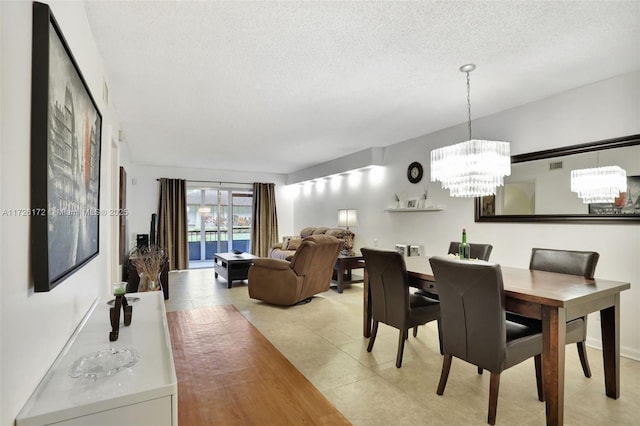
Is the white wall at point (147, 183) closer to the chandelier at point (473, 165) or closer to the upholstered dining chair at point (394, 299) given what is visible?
the upholstered dining chair at point (394, 299)

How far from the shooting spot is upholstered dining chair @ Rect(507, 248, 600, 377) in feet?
7.43

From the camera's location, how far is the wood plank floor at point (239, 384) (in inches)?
79.3

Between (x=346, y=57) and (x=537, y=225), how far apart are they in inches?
106

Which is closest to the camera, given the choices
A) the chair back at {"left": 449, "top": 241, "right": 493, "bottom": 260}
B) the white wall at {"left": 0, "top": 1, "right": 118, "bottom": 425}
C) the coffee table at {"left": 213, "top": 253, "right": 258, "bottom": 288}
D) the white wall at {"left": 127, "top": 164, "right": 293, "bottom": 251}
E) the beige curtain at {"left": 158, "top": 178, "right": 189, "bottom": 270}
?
the white wall at {"left": 0, "top": 1, "right": 118, "bottom": 425}

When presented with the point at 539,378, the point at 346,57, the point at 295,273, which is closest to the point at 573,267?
the point at 539,378

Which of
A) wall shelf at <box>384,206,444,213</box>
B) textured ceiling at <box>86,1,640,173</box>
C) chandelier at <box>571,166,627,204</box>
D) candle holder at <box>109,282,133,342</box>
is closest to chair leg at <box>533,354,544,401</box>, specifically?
chandelier at <box>571,166,627,204</box>

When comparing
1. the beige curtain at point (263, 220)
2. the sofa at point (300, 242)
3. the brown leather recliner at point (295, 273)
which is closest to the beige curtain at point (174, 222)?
the beige curtain at point (263, 220)

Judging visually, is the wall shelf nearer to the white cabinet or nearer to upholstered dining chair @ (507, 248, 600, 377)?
upholstered dining chair @ (507, 248, 600, 377)

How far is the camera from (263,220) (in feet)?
28.4

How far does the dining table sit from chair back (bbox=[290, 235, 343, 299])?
2.29 metres

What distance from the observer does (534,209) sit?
141 inches

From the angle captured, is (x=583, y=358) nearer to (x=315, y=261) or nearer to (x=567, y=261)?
(x=567, y=261)

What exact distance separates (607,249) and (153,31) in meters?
4.12

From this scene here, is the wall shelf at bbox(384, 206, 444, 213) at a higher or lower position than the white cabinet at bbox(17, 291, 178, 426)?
higher
